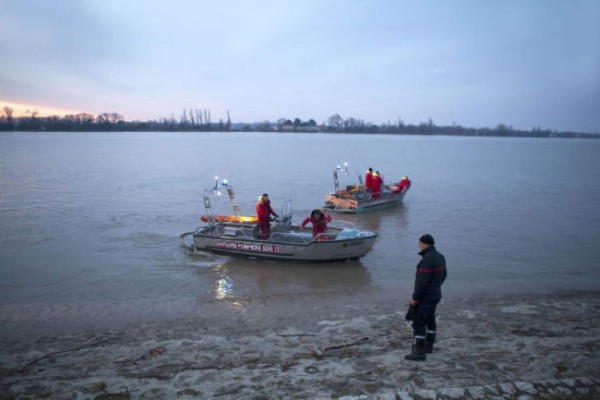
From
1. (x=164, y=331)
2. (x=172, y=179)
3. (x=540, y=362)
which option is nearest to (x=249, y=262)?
(x=164, y=331)

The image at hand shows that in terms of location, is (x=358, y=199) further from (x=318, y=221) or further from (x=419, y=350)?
(x=419, y=350)

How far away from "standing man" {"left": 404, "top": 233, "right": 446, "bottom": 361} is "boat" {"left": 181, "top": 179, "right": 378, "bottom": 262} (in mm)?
5315

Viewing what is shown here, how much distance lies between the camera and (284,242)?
35.8 feet

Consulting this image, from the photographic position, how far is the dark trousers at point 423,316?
17.2ft

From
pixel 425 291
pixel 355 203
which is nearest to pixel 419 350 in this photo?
pixel 425 291

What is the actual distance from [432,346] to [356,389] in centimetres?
146

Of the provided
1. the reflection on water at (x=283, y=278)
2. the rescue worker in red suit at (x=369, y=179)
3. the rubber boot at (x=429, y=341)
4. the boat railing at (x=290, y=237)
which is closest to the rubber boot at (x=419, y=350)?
the rubber boot at (x=429, y=341)

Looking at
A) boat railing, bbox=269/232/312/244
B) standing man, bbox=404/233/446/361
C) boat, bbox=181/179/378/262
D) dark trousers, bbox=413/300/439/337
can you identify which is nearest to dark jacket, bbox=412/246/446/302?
standing man, bbox=404/233/446/361

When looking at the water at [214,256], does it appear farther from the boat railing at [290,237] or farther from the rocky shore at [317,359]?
the rocky shore at [317,359]

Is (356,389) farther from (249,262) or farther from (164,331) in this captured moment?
(249,262)

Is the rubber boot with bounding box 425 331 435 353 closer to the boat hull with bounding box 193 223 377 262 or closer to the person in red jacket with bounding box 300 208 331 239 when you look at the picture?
the boat hull with bounding box 193 223 377 262

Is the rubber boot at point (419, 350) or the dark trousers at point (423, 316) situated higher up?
the dark trousers at point (423, 316)

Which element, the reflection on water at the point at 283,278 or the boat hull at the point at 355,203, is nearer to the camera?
the reflection on water at the point at 283,278

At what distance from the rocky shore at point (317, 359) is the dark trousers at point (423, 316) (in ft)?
1.41
